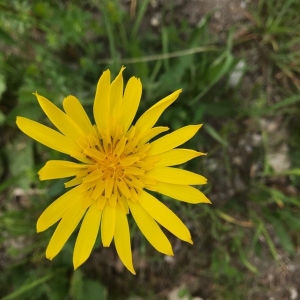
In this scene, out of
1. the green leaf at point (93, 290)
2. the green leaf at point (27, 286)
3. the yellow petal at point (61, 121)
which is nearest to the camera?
the yellow petal at point (61, 121)

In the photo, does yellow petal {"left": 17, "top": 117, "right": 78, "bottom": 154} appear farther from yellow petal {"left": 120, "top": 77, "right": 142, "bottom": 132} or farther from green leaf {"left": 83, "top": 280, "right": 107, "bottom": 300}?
green leaf {"left": 83, "top": 280, "right": 107, "bottom": 300}

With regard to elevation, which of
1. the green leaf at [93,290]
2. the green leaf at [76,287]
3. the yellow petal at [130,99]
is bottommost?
the green leaf at [93,290]

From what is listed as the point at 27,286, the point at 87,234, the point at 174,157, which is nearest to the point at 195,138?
the point at 174,157

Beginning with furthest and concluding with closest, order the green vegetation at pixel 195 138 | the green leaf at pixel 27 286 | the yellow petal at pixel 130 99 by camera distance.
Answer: the green vegetation at pixel 195 138 → the green leaf at pixel 27 286 → the yellow petal at pixel 130 99

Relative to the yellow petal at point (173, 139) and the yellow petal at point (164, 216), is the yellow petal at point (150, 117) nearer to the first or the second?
the yellow petal at point (173, 139)

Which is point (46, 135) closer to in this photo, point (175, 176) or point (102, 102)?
point (102, 102)

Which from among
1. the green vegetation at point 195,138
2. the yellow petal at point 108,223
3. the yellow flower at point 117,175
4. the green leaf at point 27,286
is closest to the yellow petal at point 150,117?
the yellow flower at point 117,175

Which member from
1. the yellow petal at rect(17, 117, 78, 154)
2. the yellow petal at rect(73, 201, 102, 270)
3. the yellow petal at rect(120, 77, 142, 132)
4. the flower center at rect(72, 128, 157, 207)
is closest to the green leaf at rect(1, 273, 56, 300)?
the yellow petal at rect(73, 201, 102, 270)
